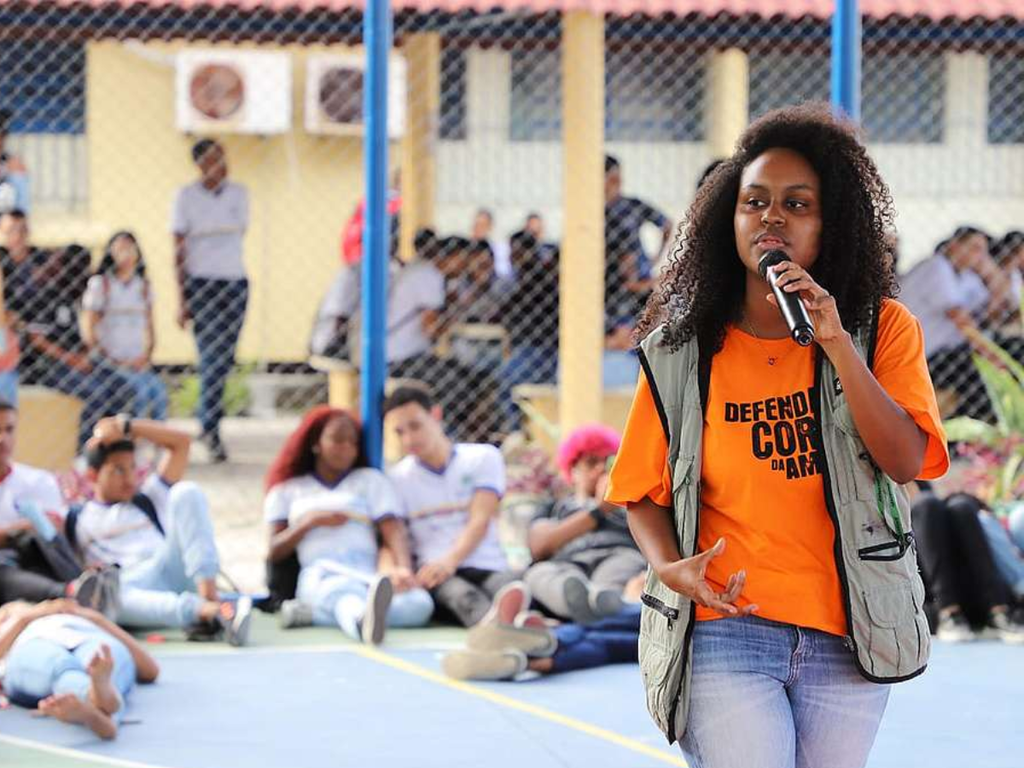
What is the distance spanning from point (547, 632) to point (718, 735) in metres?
2.85

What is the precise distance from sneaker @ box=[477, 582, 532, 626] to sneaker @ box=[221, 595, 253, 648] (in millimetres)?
836

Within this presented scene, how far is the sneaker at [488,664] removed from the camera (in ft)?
17.0

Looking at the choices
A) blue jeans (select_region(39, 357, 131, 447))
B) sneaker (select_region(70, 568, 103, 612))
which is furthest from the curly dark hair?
blue jeans (select_region(39, 357, 131, 447))

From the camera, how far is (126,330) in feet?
28.5

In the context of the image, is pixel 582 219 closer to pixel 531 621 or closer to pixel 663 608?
pixel 531 621

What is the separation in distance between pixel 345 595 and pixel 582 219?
2.60m

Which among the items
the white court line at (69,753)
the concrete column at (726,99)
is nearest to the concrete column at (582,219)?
the concrete column at (726,99)

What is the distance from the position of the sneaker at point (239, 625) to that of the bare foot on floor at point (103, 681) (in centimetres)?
115

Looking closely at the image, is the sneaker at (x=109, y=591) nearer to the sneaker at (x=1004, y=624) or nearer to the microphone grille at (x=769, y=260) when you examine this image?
the sneaker at (x=1004, y=624)

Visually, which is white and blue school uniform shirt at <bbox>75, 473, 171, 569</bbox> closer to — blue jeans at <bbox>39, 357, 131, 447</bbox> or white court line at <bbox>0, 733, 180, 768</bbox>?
white court line at <bbox>0, 733, 180, 768</bbox>

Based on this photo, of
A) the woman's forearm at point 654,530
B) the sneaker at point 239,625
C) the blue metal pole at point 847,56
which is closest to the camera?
the woman's forearm at point 654,530

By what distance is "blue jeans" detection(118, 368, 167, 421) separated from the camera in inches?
333

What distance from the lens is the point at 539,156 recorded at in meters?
13.7

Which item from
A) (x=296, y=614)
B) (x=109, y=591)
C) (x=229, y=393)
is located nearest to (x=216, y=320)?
(x=229, y=393)
